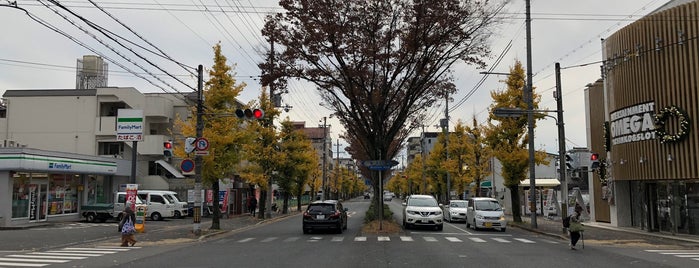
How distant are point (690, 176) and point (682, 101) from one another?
9.75 ft

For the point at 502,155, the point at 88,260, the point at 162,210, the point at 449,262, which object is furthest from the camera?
the point at 162,210

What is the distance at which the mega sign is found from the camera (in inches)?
893

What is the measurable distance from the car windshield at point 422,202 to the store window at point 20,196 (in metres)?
20.3

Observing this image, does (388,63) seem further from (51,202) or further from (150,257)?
(51,202)

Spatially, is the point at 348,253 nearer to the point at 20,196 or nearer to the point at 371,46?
the point at 371,46

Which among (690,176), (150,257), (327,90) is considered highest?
(327,90)

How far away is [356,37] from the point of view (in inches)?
904

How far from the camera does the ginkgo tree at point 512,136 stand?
2953cm

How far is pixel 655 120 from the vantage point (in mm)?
22234

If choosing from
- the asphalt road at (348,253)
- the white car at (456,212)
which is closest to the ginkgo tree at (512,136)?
the white car at (456,212)

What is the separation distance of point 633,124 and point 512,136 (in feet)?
22.6

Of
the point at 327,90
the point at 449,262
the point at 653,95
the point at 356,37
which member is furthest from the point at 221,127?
the point at 653,95

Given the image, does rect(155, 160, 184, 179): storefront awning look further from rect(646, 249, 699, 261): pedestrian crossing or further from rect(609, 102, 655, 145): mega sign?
rect(646, 249, 699, 261): pedestrian crossing

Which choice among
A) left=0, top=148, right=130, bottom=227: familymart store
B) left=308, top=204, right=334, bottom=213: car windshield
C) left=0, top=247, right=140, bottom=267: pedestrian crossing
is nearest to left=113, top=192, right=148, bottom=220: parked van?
left=0, top=148, right=130, bottom=227: familymart store
